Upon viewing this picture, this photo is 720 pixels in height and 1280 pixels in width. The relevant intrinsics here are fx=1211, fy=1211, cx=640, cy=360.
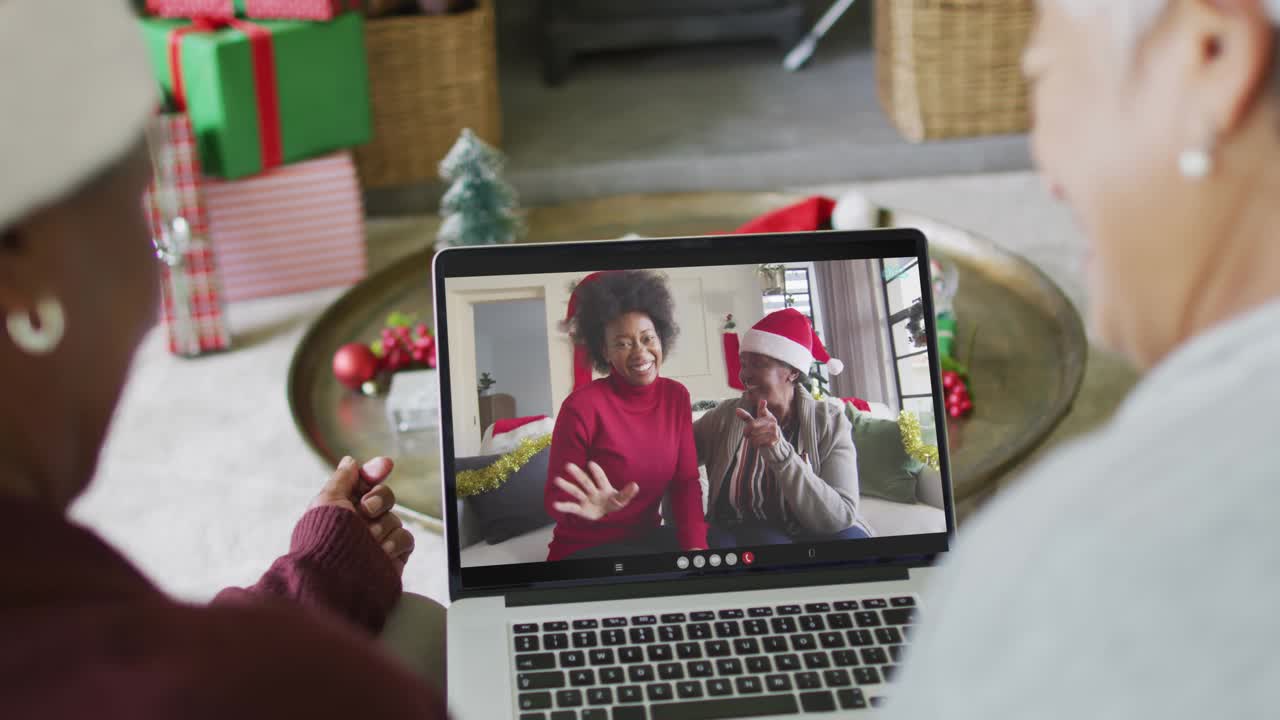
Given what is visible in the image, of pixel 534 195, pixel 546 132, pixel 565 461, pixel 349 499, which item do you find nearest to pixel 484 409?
pixel 565 461

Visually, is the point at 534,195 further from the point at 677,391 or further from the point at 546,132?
the point at 677,391

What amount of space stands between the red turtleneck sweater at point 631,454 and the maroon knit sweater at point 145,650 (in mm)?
470

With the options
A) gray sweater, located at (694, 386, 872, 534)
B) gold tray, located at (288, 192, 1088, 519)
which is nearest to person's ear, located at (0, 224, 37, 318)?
gray sweater, located at (694, 386, 872, 534)

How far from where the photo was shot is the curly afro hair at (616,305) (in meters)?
1.02

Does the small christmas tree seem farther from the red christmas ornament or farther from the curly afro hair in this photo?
the curly afro hair

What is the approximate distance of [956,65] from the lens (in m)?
3.02

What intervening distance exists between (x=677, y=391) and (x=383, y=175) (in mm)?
2212

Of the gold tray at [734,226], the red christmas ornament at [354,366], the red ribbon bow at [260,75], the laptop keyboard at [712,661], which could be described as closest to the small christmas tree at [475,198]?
the gold tray at [734,226]

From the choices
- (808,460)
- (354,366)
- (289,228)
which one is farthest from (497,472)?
(289,228)

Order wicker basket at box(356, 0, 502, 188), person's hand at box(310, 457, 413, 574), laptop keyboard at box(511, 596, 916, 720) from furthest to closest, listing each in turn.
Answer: wicker basket at box(356, 0, 502, 188), person's hand at box(310, 457, 413, 574), laptop keyboard at box(511, 596, 916, 720)

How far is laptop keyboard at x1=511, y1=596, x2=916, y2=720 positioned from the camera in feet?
2.83

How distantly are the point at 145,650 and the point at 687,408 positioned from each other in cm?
62

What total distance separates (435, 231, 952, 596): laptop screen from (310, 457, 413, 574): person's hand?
0.47ft

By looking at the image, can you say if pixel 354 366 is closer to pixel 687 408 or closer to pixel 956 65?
pixel 687 408
